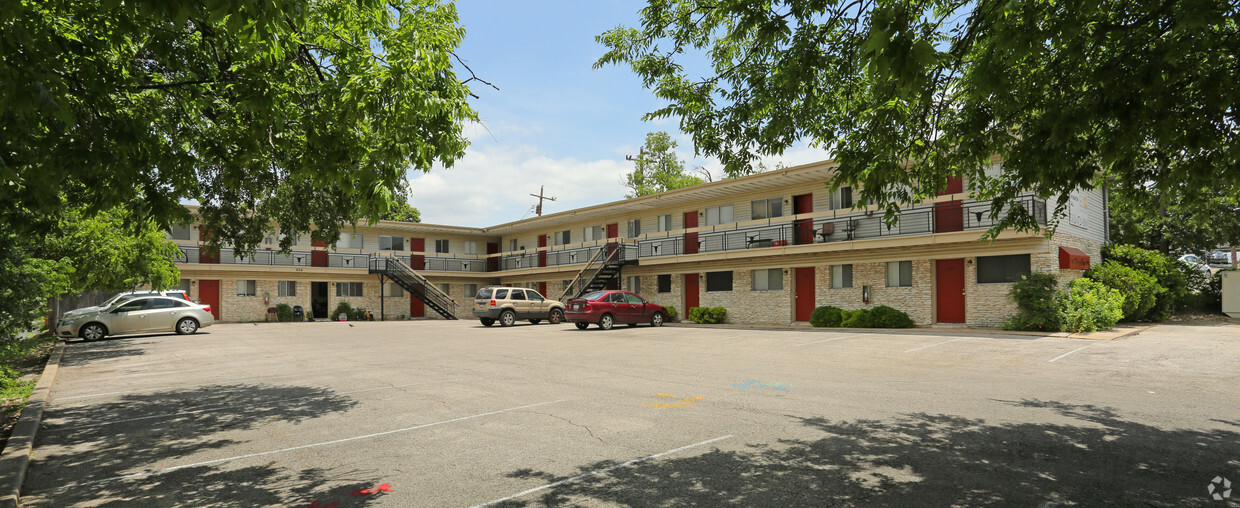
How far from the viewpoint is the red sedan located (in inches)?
955

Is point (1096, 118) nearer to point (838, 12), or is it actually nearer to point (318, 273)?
point (838, 12)

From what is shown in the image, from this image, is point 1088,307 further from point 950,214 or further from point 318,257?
point 318,257

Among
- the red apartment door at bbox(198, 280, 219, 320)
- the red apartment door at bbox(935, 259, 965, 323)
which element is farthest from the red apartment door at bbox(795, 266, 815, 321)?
the red apartment door at bbox(198, 280, 219, 320)

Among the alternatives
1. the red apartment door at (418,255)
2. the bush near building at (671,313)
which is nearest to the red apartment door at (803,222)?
the bush near building at (671,313)

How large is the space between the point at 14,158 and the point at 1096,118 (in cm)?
918

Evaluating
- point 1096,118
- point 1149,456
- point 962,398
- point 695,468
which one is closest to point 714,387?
point 962,398

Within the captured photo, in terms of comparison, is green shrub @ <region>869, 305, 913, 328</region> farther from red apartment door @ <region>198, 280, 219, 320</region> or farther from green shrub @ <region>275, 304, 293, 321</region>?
red apartment door @ <region>198, 280, 219, 320</region>

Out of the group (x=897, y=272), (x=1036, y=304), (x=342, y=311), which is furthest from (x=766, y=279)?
(x=342, y=311)

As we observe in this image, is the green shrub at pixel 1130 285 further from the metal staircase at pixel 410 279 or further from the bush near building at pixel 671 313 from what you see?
the metal staircase at pixel 410 279

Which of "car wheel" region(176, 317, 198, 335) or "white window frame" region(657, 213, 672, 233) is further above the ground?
"white window frame" region(657, 213, 672, 233)

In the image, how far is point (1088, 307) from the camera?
1867 centimetres

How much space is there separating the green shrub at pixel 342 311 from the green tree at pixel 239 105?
3192 cm

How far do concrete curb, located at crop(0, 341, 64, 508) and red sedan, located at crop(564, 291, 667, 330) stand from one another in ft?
52.5

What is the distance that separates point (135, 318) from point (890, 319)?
84.0 feet
